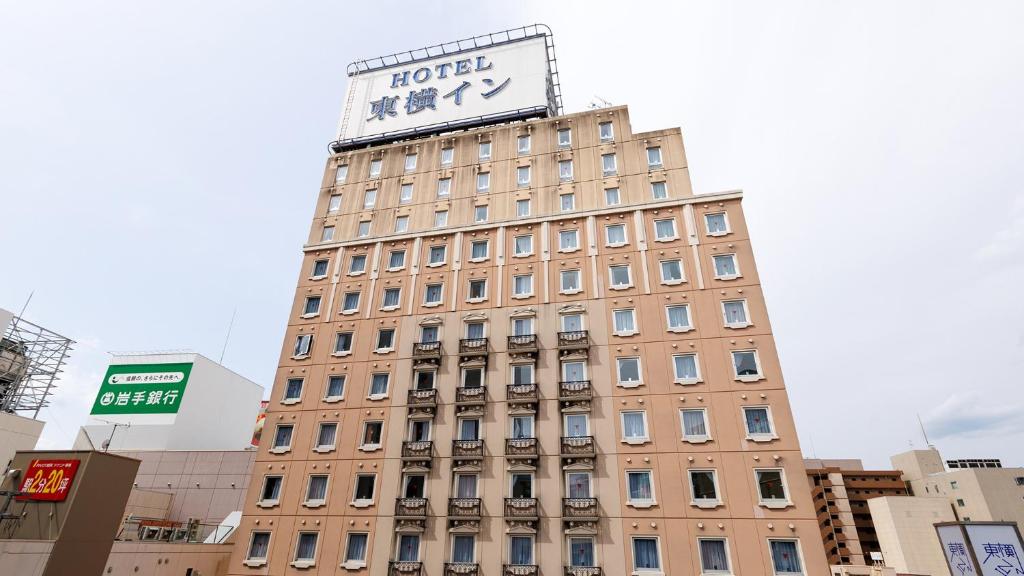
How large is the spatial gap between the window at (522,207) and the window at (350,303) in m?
16.2

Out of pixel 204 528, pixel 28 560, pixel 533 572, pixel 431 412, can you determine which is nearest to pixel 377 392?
pixel 431 412

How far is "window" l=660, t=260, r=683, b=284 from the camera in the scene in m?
37.9

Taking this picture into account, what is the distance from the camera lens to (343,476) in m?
35.8

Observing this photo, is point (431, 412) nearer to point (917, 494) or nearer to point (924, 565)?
point (924, 565)

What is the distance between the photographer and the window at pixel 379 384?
38.7 metres

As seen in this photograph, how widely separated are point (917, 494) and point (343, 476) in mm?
133174

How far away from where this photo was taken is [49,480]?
26.2m

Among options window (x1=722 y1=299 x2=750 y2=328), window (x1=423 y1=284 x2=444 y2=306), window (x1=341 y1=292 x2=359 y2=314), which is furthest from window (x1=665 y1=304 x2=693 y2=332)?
window (x1=341 y1=292 x2=359 y2=314)

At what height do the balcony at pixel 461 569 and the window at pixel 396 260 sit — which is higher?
the window at pixel 396 260

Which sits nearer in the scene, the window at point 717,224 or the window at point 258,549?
the window at point 258,549

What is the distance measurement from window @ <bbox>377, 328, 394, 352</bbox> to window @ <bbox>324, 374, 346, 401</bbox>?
3.81 metres

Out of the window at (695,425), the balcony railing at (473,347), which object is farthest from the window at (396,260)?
the window at (695,425)

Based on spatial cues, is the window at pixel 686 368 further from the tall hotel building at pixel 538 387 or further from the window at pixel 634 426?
the window at pixel 634 426

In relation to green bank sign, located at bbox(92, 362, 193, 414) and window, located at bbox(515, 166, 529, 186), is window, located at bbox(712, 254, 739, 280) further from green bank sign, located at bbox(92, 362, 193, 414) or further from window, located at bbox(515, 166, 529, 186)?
green bank sign, located at bbox(92, 362, 193, 414)
